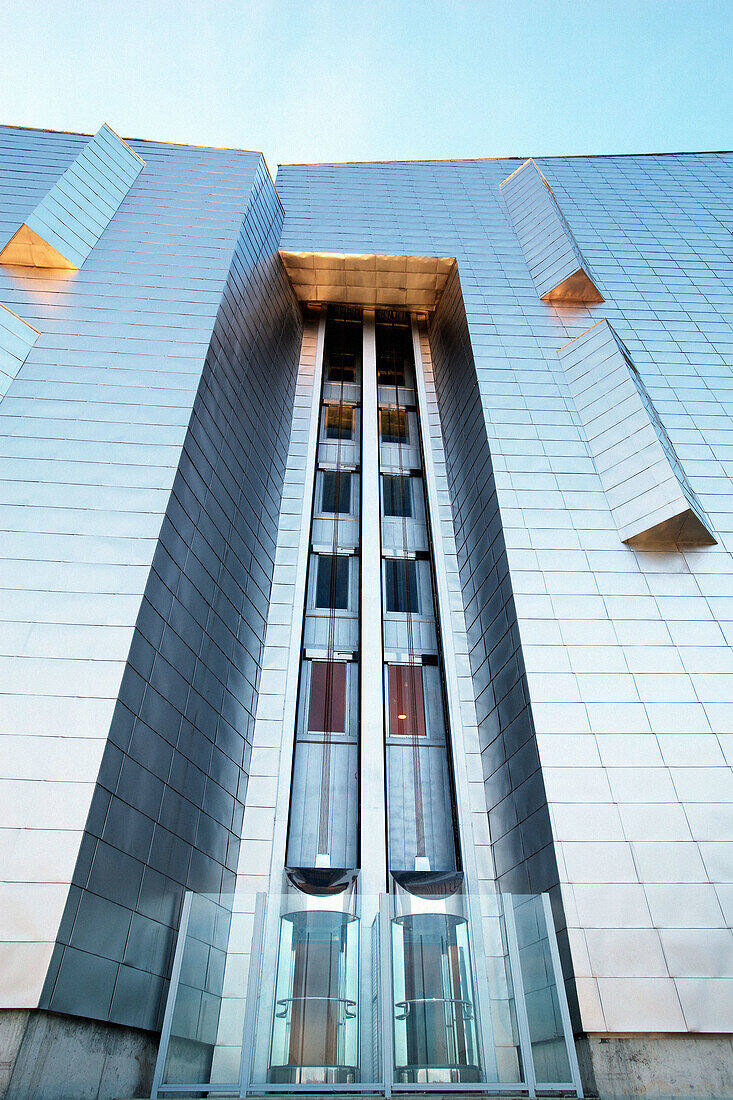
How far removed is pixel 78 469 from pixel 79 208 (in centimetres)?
987

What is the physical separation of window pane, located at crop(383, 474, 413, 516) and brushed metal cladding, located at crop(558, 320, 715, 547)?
569 centimetres

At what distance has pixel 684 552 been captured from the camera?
15.3m

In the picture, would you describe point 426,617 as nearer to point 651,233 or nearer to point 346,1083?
point 346,1083

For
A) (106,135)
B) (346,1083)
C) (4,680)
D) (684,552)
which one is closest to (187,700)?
(4,680)

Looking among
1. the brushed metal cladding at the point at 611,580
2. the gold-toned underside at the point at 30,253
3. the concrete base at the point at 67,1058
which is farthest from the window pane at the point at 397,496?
the concrete base at the point at 67,1058

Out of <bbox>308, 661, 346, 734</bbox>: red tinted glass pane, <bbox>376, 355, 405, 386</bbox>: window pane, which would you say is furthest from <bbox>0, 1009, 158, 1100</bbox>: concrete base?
<bbox>376, 355, 405, 386</bbox>: window pane

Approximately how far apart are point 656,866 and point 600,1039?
2645mm

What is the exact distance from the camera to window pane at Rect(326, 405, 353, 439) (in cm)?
2311

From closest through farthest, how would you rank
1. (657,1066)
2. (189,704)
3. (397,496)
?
1. (657,1066)
2. (189,704)
3. (397,496)

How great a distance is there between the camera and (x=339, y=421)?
2356 cm

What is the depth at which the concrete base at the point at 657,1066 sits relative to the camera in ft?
30.4

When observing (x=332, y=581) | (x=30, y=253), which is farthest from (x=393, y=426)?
(x=30, y=253)

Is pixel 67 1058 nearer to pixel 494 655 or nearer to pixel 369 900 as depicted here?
pixel 369 900

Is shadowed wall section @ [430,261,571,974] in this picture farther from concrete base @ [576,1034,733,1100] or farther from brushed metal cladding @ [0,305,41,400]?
brushed metal cladding @ [0,305,41,400]
